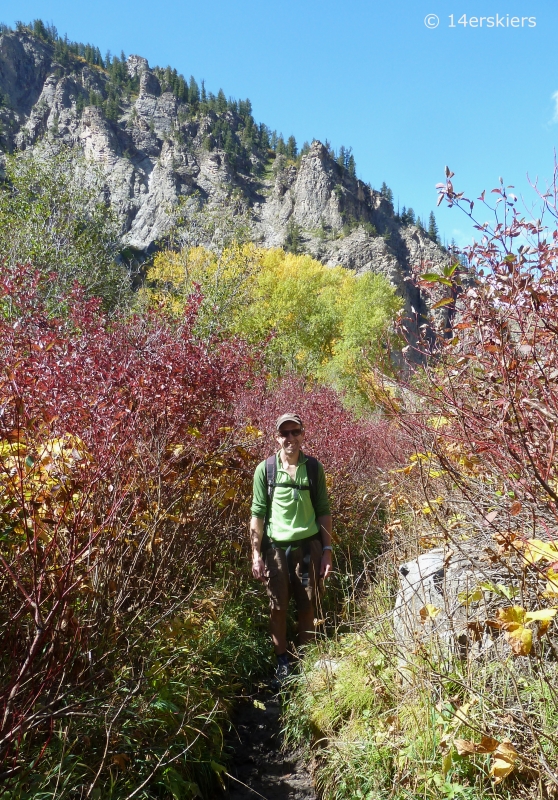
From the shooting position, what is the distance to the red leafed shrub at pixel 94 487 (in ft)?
7.04

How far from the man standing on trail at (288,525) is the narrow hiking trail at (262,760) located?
0.29m

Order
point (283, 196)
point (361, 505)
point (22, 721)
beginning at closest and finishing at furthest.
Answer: point (22, 721), point (361, 505), point (283, 196)

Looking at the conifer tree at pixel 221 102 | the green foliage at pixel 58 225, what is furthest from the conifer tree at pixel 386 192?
the green foliage at pixel 58 225

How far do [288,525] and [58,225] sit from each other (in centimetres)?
1408

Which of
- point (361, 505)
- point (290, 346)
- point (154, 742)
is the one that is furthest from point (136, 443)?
point (290, 346)

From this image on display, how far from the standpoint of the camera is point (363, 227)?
92938 mm

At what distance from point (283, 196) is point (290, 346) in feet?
297

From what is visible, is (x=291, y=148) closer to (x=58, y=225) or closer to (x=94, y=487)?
(x=58, y=225)

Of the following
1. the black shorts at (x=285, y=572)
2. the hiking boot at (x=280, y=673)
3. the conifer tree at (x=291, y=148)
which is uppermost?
the conifer tree at (x=291, y=148)

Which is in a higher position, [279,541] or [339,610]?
[279,541]

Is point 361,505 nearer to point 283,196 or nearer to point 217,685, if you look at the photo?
point 217,685

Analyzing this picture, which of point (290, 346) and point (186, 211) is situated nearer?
point (186, 211)

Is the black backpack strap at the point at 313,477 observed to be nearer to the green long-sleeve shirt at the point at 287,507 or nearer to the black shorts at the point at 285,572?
the green long-sleeve shirt at the point at 287,507

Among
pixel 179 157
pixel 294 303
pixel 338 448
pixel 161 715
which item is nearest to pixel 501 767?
pixel 161 715
